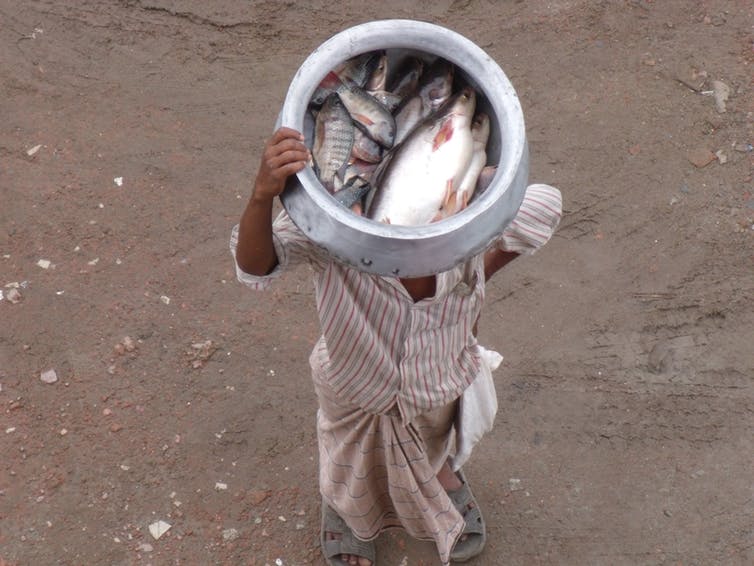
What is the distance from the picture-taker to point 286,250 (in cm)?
172

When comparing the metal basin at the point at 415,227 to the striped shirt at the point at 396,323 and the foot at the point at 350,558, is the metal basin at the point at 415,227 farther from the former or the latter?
the foot at the point at 350,558

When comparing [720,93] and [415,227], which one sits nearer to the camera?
[415,227]

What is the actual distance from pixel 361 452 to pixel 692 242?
2.03 metres

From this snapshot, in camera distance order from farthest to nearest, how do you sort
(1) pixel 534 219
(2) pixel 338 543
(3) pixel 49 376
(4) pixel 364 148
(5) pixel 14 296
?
(5) pixel 14 296 → (3) pixel 49 376 → (2) pixel 338 543 → (1) pixel 534 219 → (4) pixel 364 148

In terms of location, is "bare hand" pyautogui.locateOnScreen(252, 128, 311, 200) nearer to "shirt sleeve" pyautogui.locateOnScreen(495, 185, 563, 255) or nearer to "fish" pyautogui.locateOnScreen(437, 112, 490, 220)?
"fish" pyautogui.locateOnScreen(437, 112, 490, 220)

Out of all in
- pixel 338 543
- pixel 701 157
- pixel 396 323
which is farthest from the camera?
pixel 701 157

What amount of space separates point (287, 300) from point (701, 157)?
1.99m

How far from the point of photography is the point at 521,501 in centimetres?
296

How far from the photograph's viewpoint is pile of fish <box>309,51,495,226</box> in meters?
1.48

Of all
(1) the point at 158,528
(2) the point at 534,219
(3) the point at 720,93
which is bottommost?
(1) the point at 158,528

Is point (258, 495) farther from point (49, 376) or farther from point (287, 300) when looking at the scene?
point (49, 376)

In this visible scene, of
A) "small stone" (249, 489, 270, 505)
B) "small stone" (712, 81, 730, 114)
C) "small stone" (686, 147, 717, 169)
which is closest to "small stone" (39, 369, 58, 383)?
"small stone" (249, 489, 270, 505)

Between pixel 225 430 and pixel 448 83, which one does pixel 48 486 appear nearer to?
pixel 225 430

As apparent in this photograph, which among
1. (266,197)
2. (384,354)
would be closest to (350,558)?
(384,354)
